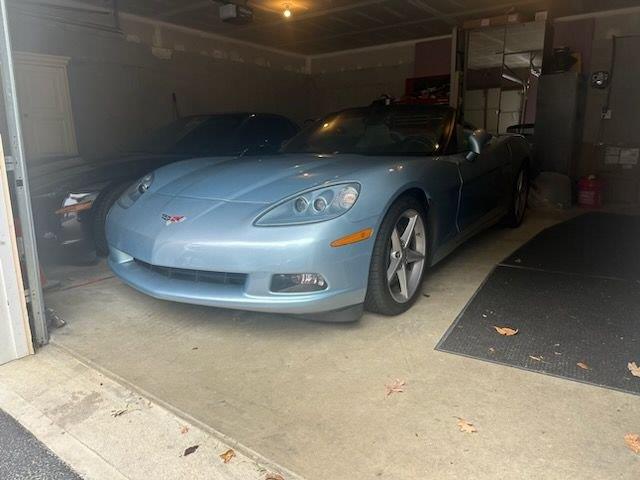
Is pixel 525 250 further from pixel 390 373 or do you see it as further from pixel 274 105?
pixel 274 105

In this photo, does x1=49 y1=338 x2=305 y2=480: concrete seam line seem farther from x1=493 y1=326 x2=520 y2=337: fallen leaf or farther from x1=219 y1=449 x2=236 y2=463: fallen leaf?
x1=493 y1=326 x2=520 y2=337: fallen leaf

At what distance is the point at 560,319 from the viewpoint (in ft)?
8.43

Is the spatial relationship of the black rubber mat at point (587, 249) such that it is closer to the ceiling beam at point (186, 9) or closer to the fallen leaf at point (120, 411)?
the fallen leaf at point (120, 411)

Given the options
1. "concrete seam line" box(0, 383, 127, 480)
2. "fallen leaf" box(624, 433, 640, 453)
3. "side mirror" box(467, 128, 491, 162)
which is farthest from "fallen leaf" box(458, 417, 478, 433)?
"side mirror" box(467, 128, 491, 162)

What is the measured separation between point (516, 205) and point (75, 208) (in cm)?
399

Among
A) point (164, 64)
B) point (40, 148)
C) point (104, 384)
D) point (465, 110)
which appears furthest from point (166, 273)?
point (465, 110)

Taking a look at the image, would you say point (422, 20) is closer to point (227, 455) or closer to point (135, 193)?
point (135, 193)

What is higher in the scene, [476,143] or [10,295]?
[476,143]

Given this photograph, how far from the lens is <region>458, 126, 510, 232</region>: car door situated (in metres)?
3.30

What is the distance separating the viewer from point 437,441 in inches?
63.6

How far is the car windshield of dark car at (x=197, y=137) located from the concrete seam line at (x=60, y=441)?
3.19 m

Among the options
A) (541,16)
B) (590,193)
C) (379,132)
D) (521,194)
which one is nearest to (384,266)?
(379,132)

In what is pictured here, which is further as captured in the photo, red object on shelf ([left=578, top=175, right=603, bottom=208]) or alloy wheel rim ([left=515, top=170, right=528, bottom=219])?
red object on shelf ([left=578, top=175, right=603, bottom=208])

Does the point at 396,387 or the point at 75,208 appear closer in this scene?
the point at 396,387
